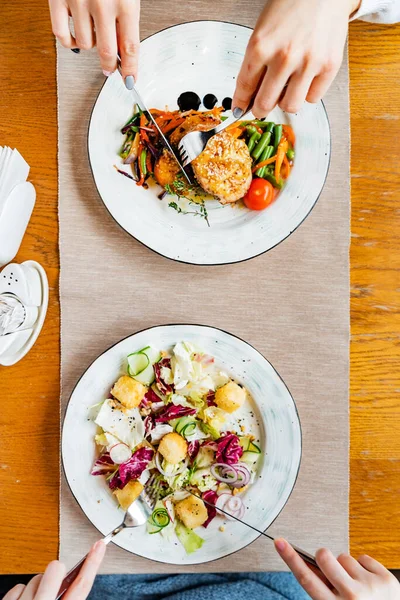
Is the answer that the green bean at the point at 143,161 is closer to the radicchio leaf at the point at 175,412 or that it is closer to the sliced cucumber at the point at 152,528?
the radicchio leaf at the point at 175,412

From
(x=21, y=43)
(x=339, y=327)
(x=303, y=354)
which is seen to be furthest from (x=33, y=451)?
(x=21, y=43)

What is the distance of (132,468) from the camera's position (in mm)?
1720

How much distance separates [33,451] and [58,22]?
1.27 metres

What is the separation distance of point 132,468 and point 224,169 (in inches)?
37.9

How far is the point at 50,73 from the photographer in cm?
180

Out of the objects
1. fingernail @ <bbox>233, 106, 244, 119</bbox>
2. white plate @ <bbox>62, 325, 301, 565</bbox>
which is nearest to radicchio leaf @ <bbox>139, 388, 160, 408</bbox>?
white plate @ <bbox>62, 325, 301, 565</bbox>

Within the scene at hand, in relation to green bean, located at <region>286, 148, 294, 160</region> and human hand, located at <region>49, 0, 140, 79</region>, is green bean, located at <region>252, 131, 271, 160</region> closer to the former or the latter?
green bean, located at <region>286, 148, 294, 160</region>

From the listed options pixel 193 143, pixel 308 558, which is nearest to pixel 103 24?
pixel 193 143

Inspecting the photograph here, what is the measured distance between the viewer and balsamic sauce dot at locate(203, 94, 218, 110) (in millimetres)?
1769

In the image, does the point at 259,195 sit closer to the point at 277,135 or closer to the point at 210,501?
the point at 277,135

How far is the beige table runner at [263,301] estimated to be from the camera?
1.80m

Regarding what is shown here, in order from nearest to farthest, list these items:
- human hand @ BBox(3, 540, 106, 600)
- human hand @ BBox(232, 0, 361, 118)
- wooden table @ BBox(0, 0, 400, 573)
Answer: human hand @ BBox(232, 0, 361, 118)
human hand @ BBox(3, 540, 106, 600)
wooden table @ BBox(0, 0, 400, 573)

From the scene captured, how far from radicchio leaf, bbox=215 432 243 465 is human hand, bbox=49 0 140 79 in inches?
43.7

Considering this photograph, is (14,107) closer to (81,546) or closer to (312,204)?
(312,204)
